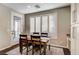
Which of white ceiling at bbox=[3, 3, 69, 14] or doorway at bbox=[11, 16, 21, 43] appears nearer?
white ceiling at bbox=[3, 3, 69, 14]

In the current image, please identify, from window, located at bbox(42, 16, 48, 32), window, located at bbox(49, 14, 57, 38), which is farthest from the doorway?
window, located at bbox(49, 14, 57, 38)

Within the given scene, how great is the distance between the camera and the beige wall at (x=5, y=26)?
1443 mm

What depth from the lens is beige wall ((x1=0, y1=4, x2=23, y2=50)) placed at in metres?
1.44

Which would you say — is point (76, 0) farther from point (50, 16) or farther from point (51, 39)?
point (51, 39)

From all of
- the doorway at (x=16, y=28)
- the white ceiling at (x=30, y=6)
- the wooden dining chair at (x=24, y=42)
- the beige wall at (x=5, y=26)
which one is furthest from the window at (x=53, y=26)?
the beige wall at (x=5, y=26)

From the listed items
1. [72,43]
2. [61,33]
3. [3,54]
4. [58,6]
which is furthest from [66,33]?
[3,54]

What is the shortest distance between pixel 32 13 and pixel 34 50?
644 mm

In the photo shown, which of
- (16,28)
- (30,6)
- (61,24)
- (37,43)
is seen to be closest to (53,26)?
(61,24)

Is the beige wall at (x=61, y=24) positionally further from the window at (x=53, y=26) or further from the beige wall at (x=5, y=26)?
the beige wall at (x=5, y=26)

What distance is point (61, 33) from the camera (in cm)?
151

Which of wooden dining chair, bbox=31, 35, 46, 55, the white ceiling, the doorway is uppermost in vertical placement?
the white ceiling

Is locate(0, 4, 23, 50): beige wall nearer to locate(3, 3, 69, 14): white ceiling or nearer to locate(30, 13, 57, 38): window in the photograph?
locate(3, 3, 69, 14): white ceiling

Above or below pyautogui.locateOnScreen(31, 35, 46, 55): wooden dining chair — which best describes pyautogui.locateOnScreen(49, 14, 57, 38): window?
above

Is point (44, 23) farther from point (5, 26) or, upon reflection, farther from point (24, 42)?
point (5, 26)
